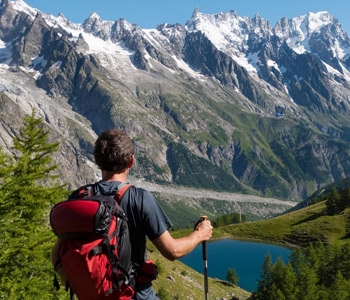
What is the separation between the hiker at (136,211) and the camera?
6.35m

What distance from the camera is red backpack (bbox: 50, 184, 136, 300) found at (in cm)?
583

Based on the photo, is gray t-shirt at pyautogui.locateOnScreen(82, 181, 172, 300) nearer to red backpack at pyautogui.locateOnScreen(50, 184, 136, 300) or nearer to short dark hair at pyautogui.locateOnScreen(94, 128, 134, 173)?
red backpack at pyautogui.locateOnScreen(50, 184, 136, 300)

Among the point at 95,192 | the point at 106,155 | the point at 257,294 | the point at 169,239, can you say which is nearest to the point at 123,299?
the point at 169,239

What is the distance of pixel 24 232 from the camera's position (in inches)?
687

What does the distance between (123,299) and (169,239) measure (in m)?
1.12

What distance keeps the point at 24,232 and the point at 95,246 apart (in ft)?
42.4

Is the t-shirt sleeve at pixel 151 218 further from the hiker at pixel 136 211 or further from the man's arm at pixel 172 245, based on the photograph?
the man's arm at pixel 172 245

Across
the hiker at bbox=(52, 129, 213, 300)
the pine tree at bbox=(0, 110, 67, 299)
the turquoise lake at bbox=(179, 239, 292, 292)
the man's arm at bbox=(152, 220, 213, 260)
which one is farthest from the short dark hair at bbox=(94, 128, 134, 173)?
the turquoise lake at bbox=(179, 239, 292, 292)

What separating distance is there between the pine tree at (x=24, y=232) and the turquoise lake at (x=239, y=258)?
114091 mm

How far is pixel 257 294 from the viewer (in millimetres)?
62781

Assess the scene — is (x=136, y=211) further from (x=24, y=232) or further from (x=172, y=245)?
(x=24, y=232)

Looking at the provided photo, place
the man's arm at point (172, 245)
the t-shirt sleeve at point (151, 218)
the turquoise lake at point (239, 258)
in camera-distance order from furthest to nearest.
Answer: the turquoise lake at point (239, 258) < the man's arm at point (172, 245) < the t-shirt sleeve at point (151, 218)

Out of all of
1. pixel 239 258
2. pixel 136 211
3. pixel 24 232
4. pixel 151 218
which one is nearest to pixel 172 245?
pixel 151 218

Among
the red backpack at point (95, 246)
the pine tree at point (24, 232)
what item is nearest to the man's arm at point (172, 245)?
the red backpack at point (95, 246)
